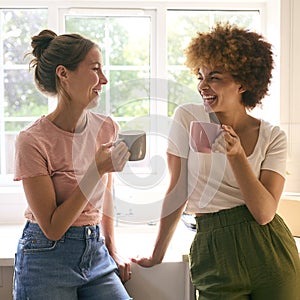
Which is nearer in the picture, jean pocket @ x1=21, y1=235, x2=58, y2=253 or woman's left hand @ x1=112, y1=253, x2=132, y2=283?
jean pocket @ x1=21, y1=235, x2=58, y2=253

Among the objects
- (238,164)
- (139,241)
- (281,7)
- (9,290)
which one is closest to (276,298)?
(238,164)

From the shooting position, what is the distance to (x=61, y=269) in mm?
1459

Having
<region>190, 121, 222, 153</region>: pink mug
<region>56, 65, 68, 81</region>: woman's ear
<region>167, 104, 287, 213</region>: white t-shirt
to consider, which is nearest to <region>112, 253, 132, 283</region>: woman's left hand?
<region>167, 104, 287, 213</region>: white t-shirt

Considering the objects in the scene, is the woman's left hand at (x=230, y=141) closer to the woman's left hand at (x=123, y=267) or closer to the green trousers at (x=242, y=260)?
the green trousers at (x=242, y=260)

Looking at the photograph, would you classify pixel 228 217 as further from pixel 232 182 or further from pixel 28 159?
pixel 28 159

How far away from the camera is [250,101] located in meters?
1.57

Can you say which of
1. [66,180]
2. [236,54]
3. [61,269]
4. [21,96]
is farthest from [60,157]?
[21,96]

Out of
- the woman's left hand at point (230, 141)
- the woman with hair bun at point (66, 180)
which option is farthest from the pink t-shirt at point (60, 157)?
the woman's left hand at point (230, 141)

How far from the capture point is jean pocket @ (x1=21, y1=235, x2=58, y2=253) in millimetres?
1461

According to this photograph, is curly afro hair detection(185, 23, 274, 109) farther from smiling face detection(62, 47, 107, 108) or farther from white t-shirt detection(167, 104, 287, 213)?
smiling face detection(62, 47, 107, 108)

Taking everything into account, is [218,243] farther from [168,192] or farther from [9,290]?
[9,290]

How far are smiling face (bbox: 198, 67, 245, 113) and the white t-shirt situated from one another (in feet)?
0.12

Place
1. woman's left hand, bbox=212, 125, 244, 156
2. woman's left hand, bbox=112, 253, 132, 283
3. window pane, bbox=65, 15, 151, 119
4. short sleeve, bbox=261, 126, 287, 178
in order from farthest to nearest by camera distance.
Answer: window pane, bbox=65, 15, 151, 119, woman's left hand, bbox=112, 253, 132, 283, short sleeve, bbox=261, 126, 287, 178, woman's left hand, bbox=212, 125, 244, 156

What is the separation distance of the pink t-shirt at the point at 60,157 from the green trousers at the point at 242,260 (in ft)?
1.10
